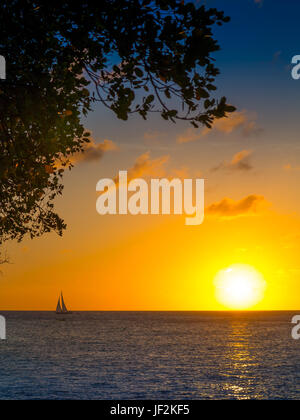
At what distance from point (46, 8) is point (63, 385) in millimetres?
49098

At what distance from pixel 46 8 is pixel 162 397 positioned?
42.1 m

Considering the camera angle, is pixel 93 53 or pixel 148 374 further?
pixel 148 374

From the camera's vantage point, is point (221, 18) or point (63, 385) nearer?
point (221, 18)

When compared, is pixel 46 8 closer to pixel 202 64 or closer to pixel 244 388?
pixel 202 64

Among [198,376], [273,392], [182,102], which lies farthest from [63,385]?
[182,102]

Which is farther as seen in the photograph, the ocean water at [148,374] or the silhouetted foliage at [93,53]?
the ocean water at [148,374]

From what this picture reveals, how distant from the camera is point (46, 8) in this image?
316 inches

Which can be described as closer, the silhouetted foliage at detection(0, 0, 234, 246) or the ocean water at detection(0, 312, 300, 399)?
the silhouetted foliage at detection(0, 0, 234, 246)
